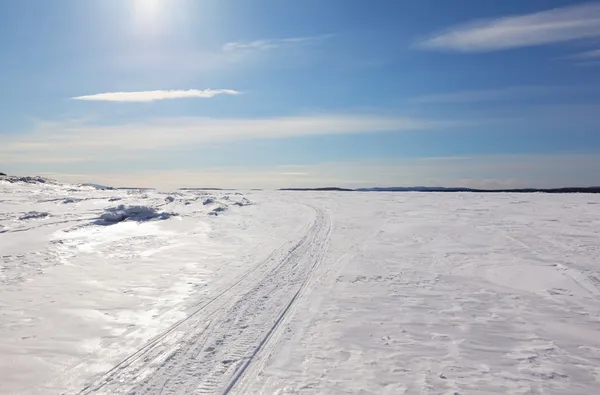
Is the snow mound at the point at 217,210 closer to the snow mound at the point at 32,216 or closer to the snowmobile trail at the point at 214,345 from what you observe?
the snow mound at the point at 32,216

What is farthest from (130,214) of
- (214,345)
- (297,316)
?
(214,345)

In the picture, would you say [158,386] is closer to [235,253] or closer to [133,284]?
[133,284]

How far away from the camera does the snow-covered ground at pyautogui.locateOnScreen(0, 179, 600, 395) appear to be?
5027 millimetres

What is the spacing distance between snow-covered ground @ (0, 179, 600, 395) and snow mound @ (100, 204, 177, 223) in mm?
5247

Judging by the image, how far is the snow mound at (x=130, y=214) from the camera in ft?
69.4

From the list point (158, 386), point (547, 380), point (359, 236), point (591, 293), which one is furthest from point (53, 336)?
point (359, 236)

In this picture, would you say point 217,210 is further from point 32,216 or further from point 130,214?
point 32,216

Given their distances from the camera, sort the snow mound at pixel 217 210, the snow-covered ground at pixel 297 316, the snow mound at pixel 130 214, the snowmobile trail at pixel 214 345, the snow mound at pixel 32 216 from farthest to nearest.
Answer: the snow mound at pixel 217 210
the snow mound at pixel 130 214
the snow mound at pixel 32 216
the snow-covered ground at pixel 297 316
the snowmobile trail at pixel 214 345

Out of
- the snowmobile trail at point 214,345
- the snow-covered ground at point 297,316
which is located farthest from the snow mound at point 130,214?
the snowmobile trail at point 214,345

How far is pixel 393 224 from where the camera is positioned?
2205 centimetres

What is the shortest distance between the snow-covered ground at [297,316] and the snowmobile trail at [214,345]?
0.09 ft

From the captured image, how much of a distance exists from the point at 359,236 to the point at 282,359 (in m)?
12.3

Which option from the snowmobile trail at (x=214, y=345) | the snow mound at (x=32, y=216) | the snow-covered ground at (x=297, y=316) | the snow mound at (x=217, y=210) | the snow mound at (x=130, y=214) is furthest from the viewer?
the snow mound at (x=217, y=210)

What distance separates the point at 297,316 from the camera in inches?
288
